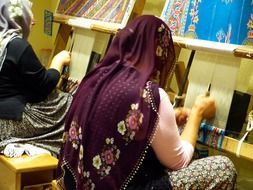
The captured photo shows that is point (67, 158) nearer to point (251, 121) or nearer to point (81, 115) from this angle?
point (81, 115)

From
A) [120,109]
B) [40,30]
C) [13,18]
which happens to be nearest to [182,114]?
[120,109]

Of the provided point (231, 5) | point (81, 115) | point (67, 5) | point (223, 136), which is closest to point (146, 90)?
point (81, 115)

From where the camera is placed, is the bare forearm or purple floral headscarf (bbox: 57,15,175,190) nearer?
purple floral headscarf (bbox: 57,15,175,190)

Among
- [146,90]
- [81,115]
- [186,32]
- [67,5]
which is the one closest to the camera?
[146,90]

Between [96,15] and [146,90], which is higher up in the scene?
[96,15]

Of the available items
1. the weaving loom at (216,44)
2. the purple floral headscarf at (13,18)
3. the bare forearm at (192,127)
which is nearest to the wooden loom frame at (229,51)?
the weaving loom at (216,44)

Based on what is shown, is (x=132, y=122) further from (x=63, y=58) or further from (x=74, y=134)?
(x=63, y=58)

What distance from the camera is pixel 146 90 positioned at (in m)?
1.45

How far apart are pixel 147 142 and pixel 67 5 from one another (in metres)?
1.38

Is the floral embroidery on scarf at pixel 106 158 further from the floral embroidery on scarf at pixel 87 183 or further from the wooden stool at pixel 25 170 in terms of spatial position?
the wooden stool at pixel 25 170

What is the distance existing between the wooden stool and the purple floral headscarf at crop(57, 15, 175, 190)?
0.48 meters

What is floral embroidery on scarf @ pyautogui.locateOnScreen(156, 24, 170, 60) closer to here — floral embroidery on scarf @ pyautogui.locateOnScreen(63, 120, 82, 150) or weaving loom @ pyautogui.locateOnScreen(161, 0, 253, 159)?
weaving loom @ pyautogui.locateOnScreen(161, 0, 253, 159)

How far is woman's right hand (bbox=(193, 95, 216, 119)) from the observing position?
1.64 metres

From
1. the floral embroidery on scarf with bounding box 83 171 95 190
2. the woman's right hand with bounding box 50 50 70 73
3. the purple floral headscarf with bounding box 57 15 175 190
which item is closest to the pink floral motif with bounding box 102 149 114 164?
the purple floral headscarf with bounding box 57 15 175 190
